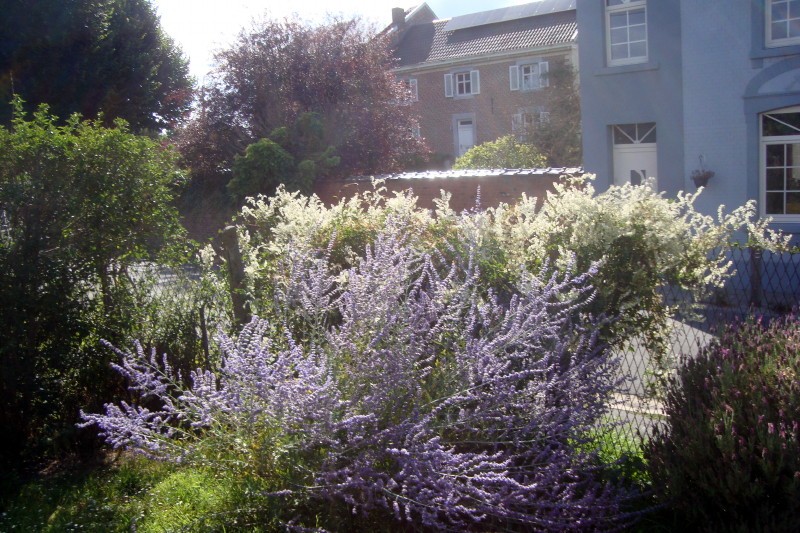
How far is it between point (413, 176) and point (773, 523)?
1450cm

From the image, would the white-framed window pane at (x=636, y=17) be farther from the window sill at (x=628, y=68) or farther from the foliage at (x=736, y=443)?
the foliage at (x=736, y=443)

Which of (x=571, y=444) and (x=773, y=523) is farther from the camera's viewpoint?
(x=571, y=444)

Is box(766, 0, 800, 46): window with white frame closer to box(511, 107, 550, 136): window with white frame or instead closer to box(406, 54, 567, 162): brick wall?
box(511, 107, 550, 136): window with white frame

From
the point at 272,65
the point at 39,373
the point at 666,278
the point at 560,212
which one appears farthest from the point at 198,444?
the point at 272,65

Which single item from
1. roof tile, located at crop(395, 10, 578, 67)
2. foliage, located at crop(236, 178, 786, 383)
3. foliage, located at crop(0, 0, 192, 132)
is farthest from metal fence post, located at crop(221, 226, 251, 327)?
roof tile, located at crop(395, 10, 578, 67)

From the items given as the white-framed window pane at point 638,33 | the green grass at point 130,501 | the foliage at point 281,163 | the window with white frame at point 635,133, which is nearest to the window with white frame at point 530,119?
the foliage at point 281,163

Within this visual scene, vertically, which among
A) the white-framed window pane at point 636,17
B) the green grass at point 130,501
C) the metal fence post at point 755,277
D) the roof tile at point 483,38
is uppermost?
the roof tile at point 483,38

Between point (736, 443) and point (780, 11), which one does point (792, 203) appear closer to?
point (780, 11)

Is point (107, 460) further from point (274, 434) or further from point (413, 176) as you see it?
point (413, 176)

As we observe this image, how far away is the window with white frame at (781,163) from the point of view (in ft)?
43.4

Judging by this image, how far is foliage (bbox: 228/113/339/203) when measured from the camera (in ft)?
60.3

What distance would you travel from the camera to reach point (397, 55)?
38.6m

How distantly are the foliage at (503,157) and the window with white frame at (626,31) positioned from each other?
842 cm

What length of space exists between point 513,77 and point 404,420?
104 feet
